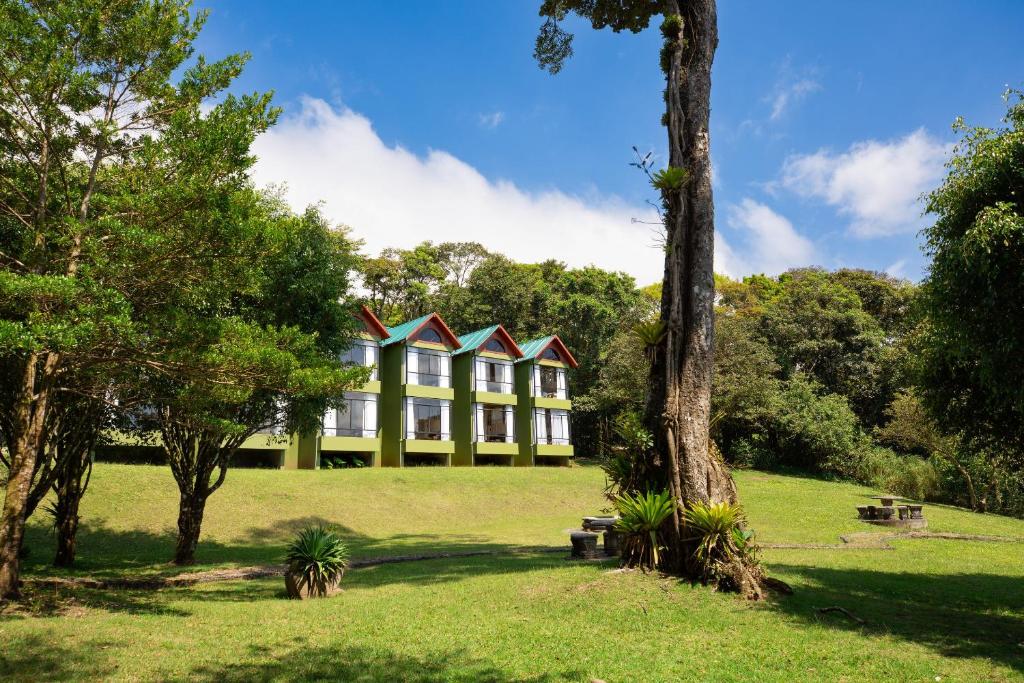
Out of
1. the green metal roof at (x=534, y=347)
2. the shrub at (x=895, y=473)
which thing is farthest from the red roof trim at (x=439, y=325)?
the shrub at (x=895, y=473)

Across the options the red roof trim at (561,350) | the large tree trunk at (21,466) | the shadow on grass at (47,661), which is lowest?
the shadow on grass at (47,661)

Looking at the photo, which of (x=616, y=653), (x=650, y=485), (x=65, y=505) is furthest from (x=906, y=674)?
(x=65, y=505)

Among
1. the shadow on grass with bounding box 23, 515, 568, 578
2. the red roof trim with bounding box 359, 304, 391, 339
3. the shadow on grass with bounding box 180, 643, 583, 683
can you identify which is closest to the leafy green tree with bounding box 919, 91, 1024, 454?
the shadow on grass with bounding box 180, 643, 583, 683

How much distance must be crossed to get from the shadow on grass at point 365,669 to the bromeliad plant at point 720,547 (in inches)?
152

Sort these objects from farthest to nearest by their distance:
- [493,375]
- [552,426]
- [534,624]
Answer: [552,426] → [493,375] → [534,624]

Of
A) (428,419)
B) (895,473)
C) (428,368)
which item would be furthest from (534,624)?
(895,473)

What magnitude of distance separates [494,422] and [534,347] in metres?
5.68

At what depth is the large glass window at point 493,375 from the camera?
40.2 meters

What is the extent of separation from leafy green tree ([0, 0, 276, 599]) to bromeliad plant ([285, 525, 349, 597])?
3096 millimetres

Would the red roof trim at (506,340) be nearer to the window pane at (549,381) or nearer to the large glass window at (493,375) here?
the large glass window at (493,375)

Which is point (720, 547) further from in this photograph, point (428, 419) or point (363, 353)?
point (428, 419)

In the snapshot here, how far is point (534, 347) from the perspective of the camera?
42.7 m

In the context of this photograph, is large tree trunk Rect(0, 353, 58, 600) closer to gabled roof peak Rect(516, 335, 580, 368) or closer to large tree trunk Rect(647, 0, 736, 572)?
large tree trunk Rect(647, 0, 736, 572)

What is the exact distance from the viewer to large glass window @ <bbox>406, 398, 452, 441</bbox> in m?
36.3
